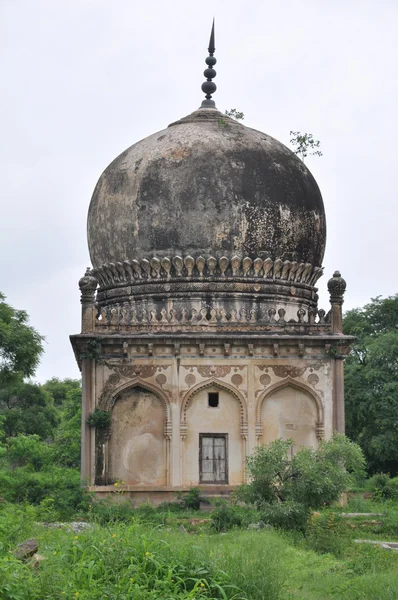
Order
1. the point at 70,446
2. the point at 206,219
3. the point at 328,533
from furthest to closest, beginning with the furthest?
the point at 70,446, the point at 206,219, the point at 328,533

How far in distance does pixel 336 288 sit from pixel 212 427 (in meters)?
3.05

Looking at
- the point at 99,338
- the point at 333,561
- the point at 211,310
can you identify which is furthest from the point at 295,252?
the point at 333,561

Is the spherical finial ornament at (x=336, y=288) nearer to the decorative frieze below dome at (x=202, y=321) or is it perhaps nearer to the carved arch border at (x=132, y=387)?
the decorative frieze below dome at (x=202, y=321)

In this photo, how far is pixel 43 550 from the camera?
11.0m

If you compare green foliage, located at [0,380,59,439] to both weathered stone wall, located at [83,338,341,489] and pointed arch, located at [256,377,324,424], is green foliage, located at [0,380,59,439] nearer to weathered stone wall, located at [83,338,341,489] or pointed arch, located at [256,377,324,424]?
weathered stone wall, located at [83,338,341,489]

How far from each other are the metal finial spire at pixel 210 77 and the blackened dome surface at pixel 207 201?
1137 mm

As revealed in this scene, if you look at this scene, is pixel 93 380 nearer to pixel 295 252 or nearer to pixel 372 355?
pixel 295 252

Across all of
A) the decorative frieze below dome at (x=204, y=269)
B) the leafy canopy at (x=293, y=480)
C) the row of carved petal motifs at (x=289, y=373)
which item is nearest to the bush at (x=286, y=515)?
the leafy canopy at (x=293, y=480)

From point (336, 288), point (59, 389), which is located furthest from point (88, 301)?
point (59, 389)

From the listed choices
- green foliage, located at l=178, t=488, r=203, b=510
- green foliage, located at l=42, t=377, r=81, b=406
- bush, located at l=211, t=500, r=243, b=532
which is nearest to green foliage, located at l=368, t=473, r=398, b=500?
green foliage, located at l=178, t=488, r=203, b=510

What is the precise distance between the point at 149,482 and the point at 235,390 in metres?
2.01

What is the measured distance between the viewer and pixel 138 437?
1930 cm

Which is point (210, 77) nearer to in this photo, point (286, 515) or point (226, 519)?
point (226, 519)

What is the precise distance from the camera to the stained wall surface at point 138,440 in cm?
1914
